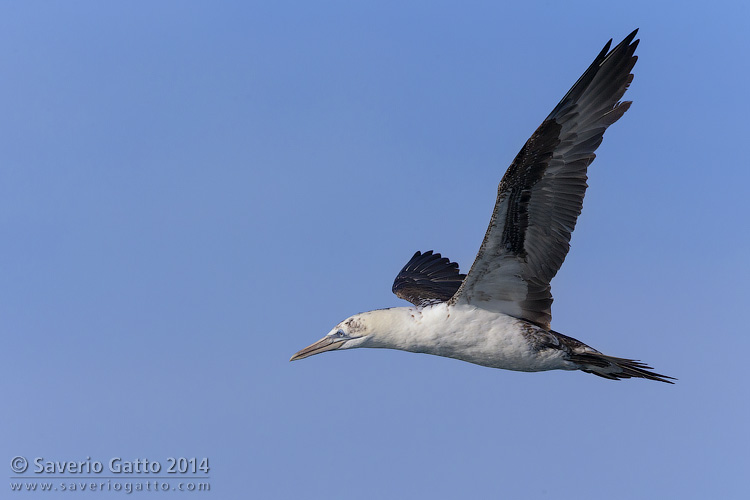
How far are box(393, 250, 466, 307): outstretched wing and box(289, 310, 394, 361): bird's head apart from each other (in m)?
2.46

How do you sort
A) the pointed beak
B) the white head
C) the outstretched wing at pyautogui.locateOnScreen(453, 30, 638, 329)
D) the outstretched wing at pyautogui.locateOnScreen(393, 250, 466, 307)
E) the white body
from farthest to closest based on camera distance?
the outstretched wing at pyautogui.locateOnScreen(393, 250, 466, 307) < the pointed beak < the white head < the white body < the outstretched wing at pyautogui.locateOnScreen(453, 30, 638, 329)

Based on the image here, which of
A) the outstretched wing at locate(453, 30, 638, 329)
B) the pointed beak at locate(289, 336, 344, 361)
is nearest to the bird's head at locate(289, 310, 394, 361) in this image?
the pointed beak at locate(289, 336, 344, 361)

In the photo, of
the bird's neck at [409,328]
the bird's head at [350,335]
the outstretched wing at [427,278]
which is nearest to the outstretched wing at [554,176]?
the bird's neck at [409,328]

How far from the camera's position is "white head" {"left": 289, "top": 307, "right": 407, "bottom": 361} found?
14.9m

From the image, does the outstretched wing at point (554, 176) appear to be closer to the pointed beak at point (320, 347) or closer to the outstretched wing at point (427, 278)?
the pointed beak at point (320, 347)

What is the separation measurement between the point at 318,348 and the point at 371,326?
1133 mm

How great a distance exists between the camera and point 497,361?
48.6ft

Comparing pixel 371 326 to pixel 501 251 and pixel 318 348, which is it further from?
pixel 501 251

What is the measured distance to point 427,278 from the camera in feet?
65.0

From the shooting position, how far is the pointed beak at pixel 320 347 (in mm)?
15495

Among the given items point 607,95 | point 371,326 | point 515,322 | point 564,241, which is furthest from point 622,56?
point 371,326

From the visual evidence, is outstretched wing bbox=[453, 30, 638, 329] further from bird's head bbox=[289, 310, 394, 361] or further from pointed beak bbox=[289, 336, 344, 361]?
pointed beak bbox=[289, 336, 344, 361]

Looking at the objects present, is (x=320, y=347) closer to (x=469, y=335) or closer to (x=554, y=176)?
(x=469, y=335)

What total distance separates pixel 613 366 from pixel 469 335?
7.14 ft
